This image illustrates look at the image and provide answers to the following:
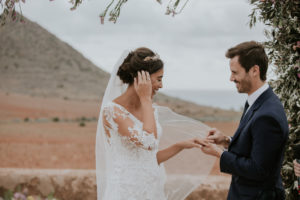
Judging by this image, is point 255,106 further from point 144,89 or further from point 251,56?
point 144,89

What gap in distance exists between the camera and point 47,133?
3212 centimetres

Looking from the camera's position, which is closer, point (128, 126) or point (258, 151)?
point (258, 151)

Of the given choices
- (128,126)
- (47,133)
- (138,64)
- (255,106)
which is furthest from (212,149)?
(47,133)

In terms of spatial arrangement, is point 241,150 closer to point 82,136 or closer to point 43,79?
point 82,136

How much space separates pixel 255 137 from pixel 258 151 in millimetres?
76

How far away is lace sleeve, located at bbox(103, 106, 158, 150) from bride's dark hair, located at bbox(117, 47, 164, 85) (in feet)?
0.87

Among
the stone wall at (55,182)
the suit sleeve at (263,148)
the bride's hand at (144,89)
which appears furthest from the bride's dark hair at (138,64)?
the stone wall at (55,182)

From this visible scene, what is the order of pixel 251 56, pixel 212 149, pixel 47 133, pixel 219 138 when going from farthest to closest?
pixel 47 133
pixel 219 138
pixel 212 149
pixel 251 56

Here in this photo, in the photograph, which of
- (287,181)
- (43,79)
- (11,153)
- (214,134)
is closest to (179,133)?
(214,134)

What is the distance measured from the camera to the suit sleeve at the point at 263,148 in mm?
2010

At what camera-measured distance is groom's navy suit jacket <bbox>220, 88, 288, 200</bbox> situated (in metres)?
2.02

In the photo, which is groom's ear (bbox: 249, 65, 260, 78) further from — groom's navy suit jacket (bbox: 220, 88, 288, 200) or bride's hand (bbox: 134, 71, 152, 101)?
bride's hand (bbox: 134, 71, 152, 101)

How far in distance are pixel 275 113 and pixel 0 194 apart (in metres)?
3.61

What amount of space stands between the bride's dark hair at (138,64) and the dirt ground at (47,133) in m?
14.7
